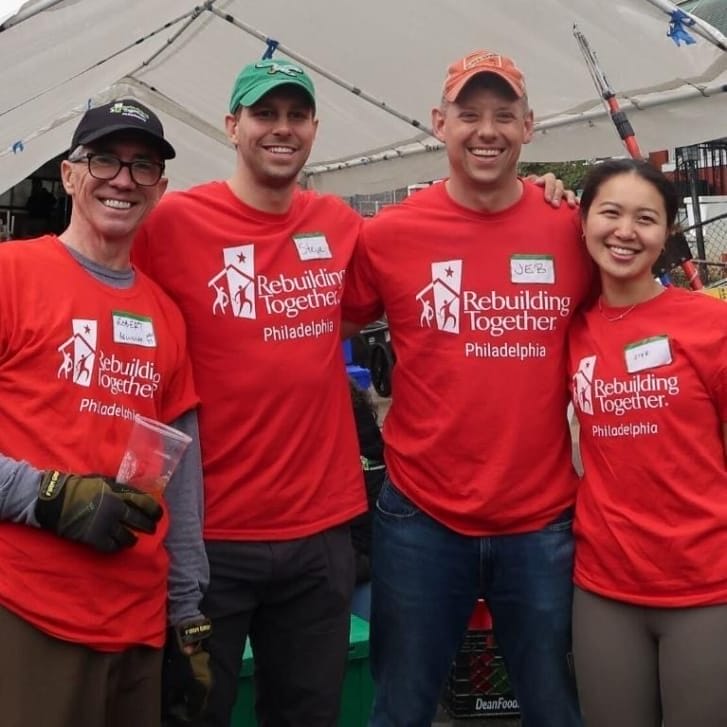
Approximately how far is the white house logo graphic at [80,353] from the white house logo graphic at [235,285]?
0.48 metres

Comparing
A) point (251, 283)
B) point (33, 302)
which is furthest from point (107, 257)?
point (251, 283)

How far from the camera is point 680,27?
415 centimetres

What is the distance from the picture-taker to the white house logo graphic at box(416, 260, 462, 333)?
8.37 ft

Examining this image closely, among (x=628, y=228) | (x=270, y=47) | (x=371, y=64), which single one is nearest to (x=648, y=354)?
(x=628, y=228)

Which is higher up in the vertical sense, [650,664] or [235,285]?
[235,285]

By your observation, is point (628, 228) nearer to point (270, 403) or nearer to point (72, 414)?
point (270, 403)

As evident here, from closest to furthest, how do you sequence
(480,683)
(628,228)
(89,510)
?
(89,510) → (628,228) → (480,683)

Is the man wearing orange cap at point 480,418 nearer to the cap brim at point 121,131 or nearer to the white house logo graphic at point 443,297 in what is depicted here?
the white house logo graphic at point 443,297

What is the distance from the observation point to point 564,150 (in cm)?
602

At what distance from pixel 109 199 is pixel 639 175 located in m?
1.41

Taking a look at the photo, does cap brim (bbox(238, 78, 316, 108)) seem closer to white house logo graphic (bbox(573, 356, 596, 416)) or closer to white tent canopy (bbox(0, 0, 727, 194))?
white house logo graphic (bbox(573, 356, 596, 416))

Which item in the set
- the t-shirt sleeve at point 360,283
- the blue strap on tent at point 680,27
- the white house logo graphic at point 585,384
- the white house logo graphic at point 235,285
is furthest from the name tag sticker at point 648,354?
the blue strap on tent at point 680,27

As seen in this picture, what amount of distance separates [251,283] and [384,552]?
35.6 inches

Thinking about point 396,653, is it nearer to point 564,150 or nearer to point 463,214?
point 463,214
